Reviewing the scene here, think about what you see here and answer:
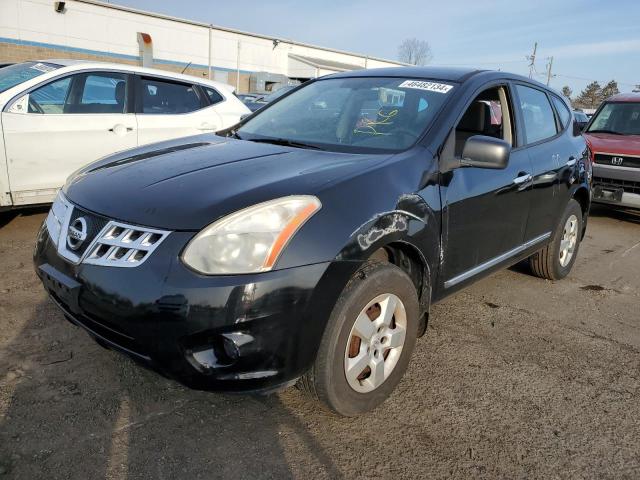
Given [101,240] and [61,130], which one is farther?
[61,130]

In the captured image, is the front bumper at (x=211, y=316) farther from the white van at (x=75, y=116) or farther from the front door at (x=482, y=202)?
the white van at (x=75, y=116)

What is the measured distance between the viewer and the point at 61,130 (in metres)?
5.05

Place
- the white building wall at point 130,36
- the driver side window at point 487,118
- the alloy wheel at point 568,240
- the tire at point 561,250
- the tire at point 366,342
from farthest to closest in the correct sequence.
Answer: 1. the white building wall at point 130,36
2. the alloy wheel at point 568,240
3. the tire at point 561,250
4. the driver side window at point 487,118
5. the tire at point 366,342

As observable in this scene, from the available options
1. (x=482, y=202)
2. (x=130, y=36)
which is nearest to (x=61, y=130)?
(x=482, y=202)

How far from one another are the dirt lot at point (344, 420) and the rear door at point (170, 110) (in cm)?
271

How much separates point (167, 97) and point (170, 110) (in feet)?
0.52

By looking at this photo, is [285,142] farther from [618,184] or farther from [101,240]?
[618,184]

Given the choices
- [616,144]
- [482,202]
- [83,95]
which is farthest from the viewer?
[616,144]

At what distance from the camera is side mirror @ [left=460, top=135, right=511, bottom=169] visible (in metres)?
2.71

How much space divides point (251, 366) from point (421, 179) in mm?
1253

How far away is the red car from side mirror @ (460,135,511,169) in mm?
5525

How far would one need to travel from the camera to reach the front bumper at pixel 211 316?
6.22 feet

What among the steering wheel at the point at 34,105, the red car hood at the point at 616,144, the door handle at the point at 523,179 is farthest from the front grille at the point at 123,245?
the red car hood at the point at 616,144

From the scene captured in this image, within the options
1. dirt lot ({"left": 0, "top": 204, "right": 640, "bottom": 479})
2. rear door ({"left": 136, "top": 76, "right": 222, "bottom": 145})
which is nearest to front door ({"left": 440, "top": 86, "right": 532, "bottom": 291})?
dirt lot ({"left": 0, "top": 204, "right": 640, "bottom": 479})
